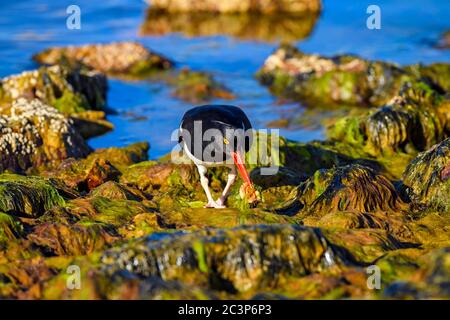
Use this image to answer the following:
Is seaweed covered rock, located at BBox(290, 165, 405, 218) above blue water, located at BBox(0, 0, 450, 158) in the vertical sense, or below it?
below

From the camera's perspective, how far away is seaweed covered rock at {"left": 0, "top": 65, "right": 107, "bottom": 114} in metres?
10.4

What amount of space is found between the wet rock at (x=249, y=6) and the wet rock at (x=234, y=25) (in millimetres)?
125

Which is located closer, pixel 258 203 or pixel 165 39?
pixel 258 203

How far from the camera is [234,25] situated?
626 inches

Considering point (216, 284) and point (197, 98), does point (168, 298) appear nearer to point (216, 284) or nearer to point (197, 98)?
point (216, 284)

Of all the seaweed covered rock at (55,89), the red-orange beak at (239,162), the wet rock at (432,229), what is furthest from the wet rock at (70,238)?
the seaweed covered rock at (55,89)

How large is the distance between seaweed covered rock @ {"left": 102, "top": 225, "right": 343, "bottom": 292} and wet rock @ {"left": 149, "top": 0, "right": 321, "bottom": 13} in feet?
39.5

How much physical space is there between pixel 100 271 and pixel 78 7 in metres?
12.7

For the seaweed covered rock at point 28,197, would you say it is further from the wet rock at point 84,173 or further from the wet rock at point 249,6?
the wet rock at point 249,6

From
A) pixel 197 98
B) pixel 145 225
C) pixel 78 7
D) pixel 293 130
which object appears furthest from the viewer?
pixel 78 7

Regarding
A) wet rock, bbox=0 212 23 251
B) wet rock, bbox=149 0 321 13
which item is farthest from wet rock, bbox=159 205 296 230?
wet rock, bbox=149 0 321 13

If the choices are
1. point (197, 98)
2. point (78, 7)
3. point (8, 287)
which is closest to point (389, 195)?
point (8, 287)

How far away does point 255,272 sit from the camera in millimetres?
4875

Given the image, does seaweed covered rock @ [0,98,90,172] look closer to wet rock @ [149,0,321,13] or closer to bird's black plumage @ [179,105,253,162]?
bird's black plumage @ [179,105,253,162]
